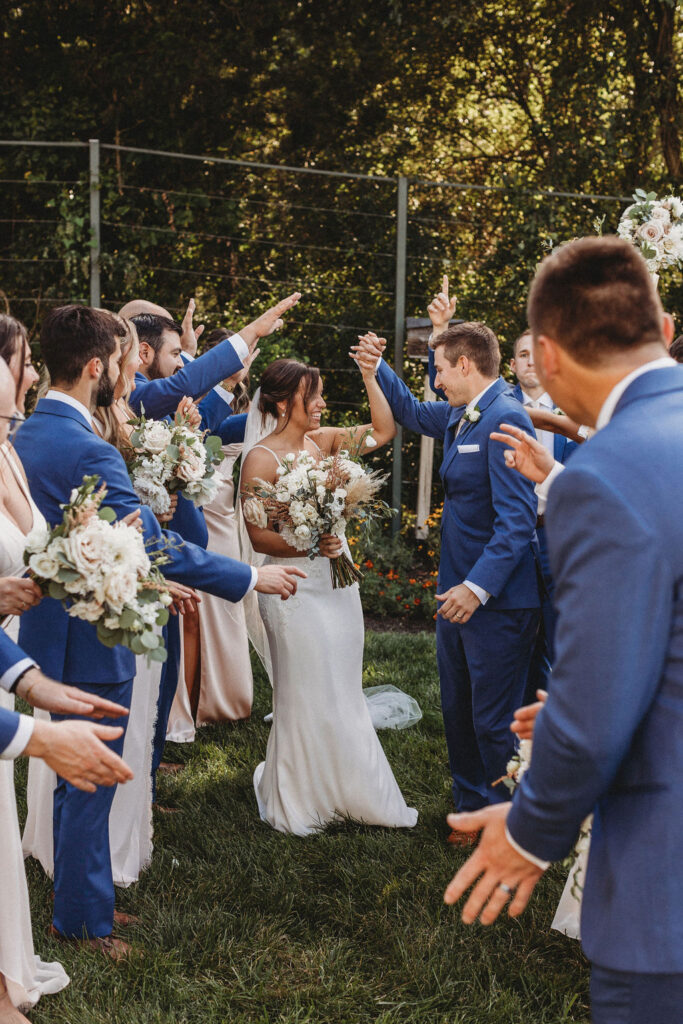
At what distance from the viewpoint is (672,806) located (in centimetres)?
162

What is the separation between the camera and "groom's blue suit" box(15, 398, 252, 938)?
3266mm

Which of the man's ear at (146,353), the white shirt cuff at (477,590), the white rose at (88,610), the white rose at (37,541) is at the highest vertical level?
the man's ear at (146,353)

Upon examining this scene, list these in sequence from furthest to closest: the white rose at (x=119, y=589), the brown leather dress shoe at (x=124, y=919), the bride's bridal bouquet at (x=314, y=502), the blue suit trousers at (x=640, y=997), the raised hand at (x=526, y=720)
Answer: the bride's bridal bouquet at (x=314, y=502) < the brown leather dress shoe at (x=124, y=919) < the white rose at (x=119, y=589) < the raised hand at (x=526, y=720) < the blue suit trousers at (x=640, y=997)

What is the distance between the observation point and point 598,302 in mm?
1659

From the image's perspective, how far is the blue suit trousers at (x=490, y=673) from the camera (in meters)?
4.27

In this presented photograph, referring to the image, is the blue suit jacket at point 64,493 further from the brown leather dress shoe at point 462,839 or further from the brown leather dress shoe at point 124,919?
the brown leather dress shoe at point 462,839

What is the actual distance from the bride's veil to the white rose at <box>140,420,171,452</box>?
651 mm

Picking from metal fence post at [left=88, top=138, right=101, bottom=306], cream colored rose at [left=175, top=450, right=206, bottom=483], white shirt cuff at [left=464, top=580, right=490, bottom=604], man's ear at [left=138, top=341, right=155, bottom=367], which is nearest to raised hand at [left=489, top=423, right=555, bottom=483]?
white shirt cuff at [left=464, top=580, right=490, bottom=604]

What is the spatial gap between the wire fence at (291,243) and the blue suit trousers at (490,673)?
4795mm

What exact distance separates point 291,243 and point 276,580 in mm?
7459

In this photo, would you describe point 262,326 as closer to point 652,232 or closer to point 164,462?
point 164,462

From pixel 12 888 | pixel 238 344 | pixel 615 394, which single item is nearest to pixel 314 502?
pixel 238 344

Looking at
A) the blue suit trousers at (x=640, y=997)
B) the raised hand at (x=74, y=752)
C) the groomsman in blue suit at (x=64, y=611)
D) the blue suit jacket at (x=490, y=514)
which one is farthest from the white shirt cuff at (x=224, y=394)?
the blue suit trousers at (x=640, y=997)

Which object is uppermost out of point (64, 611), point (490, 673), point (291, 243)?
point (291, 243)
